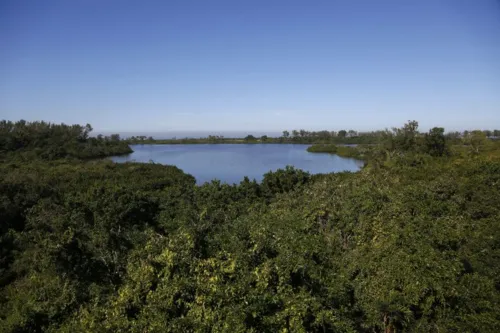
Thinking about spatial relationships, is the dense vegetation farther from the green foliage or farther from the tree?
the green foliage

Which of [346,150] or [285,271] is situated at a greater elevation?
[346,150]

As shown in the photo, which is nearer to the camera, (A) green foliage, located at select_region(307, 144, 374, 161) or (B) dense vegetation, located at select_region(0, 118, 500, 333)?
(B) dense vegetation, located at select_region(0, 118, 500, 333)

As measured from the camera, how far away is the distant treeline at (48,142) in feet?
125

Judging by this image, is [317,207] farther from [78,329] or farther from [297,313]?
[78,329]

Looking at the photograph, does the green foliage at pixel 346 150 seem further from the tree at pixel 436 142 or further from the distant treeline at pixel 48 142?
the distant treeline at pixel 48 142

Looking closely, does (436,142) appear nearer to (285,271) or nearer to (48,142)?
(285,271)

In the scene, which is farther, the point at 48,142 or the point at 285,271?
the point at 48,142

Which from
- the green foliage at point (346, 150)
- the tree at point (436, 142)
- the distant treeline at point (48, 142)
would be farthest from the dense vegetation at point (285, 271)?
the green foliage at point (346, 150)

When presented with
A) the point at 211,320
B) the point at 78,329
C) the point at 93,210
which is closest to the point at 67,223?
the point at 93,210

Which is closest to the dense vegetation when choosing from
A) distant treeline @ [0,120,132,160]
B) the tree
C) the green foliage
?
the tree

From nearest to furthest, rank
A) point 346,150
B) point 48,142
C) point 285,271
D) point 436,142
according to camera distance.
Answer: point 285,271
point 436,142
point 48,142
point 346,150

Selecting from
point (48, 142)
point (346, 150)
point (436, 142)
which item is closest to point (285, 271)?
point (436, 142)

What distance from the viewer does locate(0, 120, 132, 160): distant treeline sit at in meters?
38.0

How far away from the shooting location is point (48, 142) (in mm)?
42188
